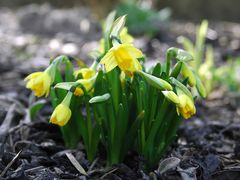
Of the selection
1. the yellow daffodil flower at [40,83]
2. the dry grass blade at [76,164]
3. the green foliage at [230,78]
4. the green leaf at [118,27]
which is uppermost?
Answer: the green leaf at [118,27]

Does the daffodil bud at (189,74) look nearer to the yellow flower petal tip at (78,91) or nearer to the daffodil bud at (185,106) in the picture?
the daffodil bud at (185,106)

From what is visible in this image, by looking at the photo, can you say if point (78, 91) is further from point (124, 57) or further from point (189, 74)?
point (189, 74)

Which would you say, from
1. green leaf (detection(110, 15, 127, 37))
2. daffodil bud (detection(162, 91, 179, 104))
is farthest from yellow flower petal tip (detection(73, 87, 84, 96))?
daffodil bud (detection(162, 91, 179, 104))

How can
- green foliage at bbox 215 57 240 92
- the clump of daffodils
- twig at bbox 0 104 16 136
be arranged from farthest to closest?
green foliage at bbox 215 57 240 92, twig at bbox 0 104 16 136, the clump of daffodils

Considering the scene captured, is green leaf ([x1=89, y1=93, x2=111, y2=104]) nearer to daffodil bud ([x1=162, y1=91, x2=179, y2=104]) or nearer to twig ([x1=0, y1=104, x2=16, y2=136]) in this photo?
daffodil bud ([x1=162, y1=91, x2=179, y2=104])

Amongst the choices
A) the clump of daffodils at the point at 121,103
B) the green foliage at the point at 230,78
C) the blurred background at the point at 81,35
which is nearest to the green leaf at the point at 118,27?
the clump of daffodils at the point at 121,103

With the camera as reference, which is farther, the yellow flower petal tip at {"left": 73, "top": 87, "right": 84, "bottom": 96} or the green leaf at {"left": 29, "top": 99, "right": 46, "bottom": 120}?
the green leaf at {"left": 29, "top": 99, "right": 46, "bottom": 120}

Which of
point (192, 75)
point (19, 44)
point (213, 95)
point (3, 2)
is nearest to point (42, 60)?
point (19, 44)

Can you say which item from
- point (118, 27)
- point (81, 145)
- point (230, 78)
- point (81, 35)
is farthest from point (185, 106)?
point (81, 35)

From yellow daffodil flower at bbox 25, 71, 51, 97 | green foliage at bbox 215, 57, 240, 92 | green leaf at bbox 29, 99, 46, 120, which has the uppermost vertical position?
yellow daffodil flower at bbox 25, 71, 51, 97
